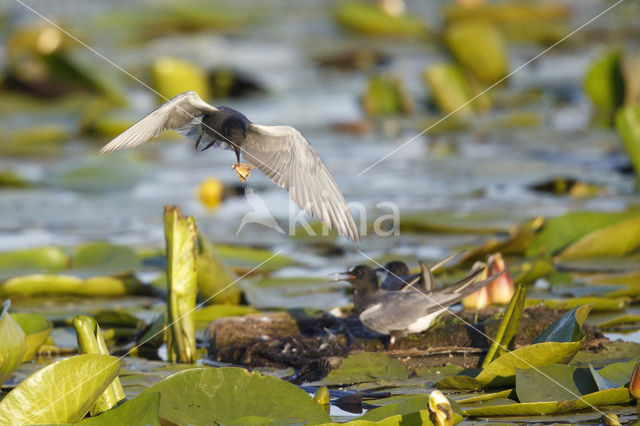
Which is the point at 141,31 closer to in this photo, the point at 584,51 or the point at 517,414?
the point at 584,51

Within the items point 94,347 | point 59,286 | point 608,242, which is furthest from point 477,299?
point 59,286

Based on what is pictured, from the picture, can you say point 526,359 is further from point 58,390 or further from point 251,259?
point 251,259

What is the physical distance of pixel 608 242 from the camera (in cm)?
562

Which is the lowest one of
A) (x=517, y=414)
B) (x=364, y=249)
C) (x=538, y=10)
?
(x=517, y=414)

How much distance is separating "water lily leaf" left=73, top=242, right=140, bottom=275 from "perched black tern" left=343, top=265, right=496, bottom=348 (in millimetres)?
1986

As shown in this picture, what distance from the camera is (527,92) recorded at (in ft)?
40.0

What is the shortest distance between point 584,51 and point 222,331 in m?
11.7

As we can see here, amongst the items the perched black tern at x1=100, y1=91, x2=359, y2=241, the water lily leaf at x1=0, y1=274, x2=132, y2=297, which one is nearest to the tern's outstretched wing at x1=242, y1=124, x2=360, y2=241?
the perched black tern at x1=100, y1=91, x2=359, y2=241

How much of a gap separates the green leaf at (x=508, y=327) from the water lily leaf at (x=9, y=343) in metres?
1.83

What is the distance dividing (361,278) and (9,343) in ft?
5.14

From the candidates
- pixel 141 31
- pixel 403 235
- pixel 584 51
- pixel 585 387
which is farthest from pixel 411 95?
pixel 585 387

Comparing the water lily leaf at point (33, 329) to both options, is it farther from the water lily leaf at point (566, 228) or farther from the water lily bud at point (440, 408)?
the water lily leaf at point (566, 228)

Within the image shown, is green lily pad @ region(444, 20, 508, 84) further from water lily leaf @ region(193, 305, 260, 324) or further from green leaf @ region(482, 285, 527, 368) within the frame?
green leaf @ region(482, 285, 527, 368)

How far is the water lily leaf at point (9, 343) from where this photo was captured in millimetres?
3506
